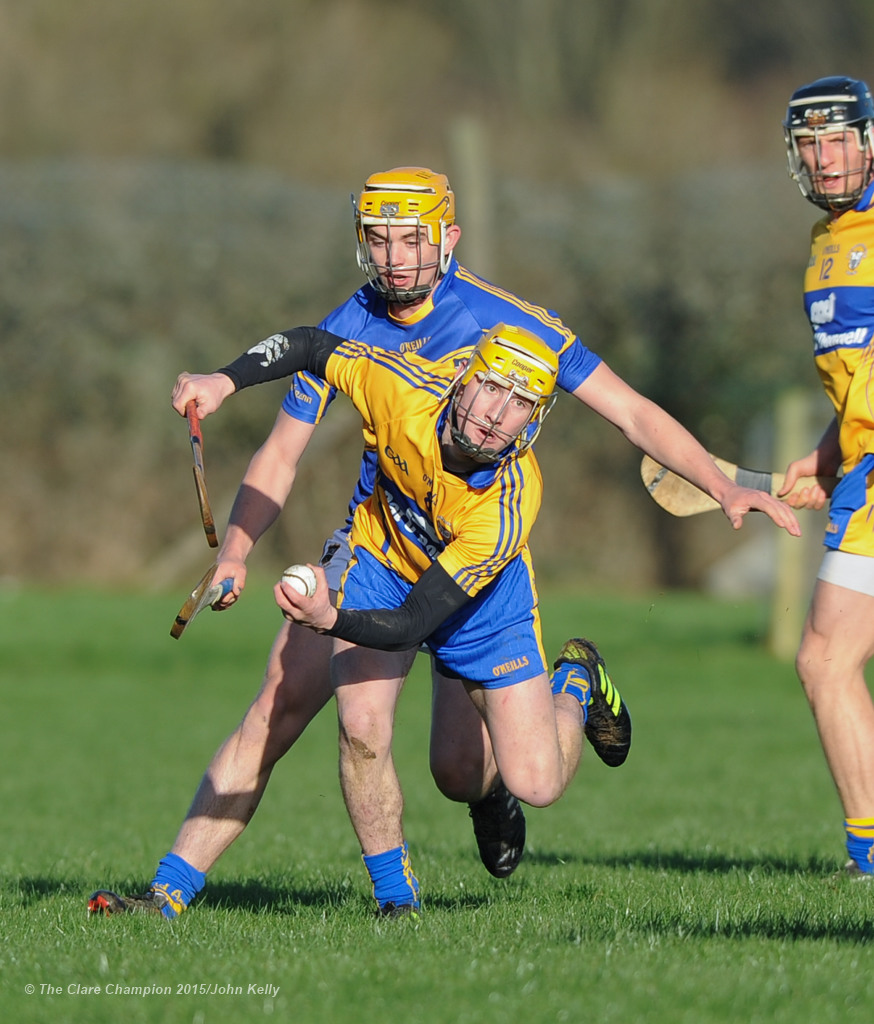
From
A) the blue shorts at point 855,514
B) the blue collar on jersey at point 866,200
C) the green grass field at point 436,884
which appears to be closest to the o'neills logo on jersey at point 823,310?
the blue collar on jersey at point 866,200

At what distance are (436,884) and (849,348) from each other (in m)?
2.66

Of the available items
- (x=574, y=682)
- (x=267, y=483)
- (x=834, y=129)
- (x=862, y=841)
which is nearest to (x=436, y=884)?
(x=574, y=682)

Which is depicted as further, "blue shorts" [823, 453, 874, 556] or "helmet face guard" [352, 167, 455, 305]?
"blue shorts" [823, 453, 874, 556]

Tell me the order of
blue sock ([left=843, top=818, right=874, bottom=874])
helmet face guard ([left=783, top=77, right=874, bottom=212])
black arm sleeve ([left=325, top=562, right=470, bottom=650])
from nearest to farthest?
black arm sleeve ([left=325, top=562, right=470, bottom=650])
helmet face guard ([left=783, top=77, right=874, bottom=212])
blue sock ([left=843, top=818, right=874, bottom=874])

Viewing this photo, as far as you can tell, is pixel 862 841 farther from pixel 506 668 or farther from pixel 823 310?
pixel 823 310

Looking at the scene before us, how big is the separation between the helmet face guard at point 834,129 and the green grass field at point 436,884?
8.74 ft

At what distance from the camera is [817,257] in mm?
6371

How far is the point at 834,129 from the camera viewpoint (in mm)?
6039

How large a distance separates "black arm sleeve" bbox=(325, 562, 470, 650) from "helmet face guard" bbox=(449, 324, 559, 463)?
0.44 meters

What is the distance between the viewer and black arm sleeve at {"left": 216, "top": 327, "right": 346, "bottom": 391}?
18.2 feet

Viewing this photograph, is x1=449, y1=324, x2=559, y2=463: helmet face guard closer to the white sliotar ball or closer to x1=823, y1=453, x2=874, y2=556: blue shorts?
the white sliotar ball

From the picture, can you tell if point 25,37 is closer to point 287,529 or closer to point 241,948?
point 287,529

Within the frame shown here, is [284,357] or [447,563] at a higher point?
[284,357]

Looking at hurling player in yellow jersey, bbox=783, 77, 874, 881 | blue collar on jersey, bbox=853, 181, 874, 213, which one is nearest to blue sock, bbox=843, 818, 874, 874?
hurling player in yellow jersey, bbox=783, 77, 874, 881
